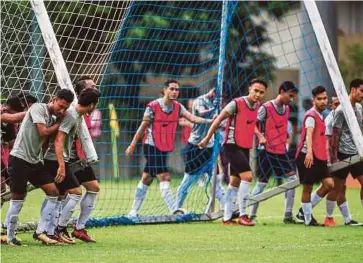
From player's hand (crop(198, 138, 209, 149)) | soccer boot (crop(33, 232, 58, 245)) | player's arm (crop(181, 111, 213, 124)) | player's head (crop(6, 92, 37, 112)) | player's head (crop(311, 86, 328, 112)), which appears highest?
player's head (crop(311, 86, 328, 112))

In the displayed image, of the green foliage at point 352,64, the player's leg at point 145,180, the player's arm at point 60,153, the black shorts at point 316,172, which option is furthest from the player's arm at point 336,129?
the green foliage at point 352,64

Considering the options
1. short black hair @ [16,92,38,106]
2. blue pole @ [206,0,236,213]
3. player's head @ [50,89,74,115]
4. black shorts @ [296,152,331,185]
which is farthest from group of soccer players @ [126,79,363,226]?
player's head @ [50,89,74,115]

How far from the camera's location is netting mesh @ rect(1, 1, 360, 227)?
562 inches

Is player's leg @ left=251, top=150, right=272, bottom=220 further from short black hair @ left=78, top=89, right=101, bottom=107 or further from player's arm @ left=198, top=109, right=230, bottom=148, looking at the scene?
short black hair @ left=78, top=89, right=101, bottom=107

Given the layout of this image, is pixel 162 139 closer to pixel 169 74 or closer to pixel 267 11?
pixel 169 74

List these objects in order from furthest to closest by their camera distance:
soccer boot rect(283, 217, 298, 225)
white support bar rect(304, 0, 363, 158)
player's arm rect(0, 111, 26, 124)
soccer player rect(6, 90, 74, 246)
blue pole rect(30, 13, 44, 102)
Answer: soccer boot rect(283, 217, 298, 225) → blue pole rect(30, 13, 44, 102) → white support bar rect(304, 0, 363, 158) → player's arm rect(0, 111, 26, 124) → soccer player rect(6, 90, 74, 246)

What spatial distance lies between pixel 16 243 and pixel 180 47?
19.7ft

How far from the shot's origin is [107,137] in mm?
18969

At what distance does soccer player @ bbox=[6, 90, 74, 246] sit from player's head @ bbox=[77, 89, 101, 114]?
0.75ft

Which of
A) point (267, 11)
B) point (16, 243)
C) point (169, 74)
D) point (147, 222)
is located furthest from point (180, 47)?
point (267, 11)

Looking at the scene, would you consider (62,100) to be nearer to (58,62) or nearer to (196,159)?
(58,62)

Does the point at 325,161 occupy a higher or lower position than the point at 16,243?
higher

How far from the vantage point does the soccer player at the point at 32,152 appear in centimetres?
1200

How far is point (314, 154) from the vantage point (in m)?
15.0
